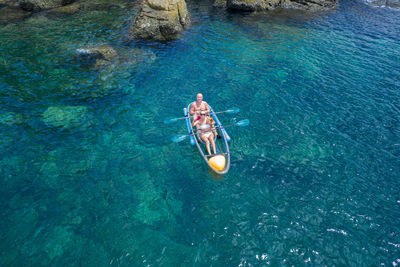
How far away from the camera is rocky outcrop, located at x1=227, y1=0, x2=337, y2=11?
2605 cm

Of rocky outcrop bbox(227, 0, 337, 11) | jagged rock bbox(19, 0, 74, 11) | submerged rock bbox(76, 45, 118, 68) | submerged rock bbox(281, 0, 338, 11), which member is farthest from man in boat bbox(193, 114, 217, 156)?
jagged rock bbox(19, 0, 74, 11)

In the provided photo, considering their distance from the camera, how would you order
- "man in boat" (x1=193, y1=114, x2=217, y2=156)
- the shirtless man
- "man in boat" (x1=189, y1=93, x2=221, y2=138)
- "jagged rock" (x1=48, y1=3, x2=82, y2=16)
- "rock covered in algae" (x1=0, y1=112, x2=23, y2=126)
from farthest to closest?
"jagged rock" (x1=48, y1=3, x2=82, y2=16) < "rock covered in algae" (x1=0, y1=112, x2=23, y2=126) < the shirtless man < "man in boat" (x1=189, y1=93, x2=221, y2=138) < "man in boat" (x1=193, y1=114, x2=217, y2=156)

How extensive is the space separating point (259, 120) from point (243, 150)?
2.47 m

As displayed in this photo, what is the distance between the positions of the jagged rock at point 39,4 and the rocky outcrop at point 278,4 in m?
20.1

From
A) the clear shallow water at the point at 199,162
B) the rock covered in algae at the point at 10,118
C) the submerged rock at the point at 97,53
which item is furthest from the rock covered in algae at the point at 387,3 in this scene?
the rock covered in algae at the point at 10,118

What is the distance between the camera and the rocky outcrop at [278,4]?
2605 cm

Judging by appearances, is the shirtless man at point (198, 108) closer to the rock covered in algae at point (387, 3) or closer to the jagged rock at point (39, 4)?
the jagged rock at point (39, 4)

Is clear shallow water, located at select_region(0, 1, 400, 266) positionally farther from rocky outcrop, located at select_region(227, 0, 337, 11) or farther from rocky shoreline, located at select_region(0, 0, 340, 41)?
rocky outcrop, located at select_region(227, 0, 337, 11)

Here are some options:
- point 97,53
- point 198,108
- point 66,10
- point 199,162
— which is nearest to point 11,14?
point 66,10

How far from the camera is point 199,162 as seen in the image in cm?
951

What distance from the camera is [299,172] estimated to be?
29.8 ft

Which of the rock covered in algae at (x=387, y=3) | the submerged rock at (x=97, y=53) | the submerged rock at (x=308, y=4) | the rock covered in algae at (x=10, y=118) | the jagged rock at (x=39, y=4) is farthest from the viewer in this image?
the rock covered in algae at (x=387, y=3)

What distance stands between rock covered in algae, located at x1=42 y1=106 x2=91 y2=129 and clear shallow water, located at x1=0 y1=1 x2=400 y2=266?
185mm

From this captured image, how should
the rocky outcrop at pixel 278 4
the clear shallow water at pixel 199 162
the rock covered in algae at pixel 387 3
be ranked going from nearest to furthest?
the clear shallow water at pixel 199 162 → the rocky outcrop at pixel 278 4 → the rock covered in algae at pixel 387 3
